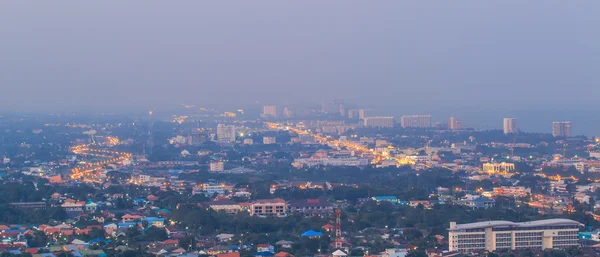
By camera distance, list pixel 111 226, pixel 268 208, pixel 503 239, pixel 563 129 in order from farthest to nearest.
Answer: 1. pixel 563 129
2. pixel 268 208
3. pixel 111 226
4. pixel 503 239

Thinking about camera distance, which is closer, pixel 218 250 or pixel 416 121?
pixel 218 250

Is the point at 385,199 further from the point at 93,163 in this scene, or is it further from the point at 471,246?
the point at 93,163

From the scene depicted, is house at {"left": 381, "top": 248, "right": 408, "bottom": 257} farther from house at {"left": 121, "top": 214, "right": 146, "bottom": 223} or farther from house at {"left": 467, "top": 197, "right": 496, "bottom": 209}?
house at {"left": 467, "top": 197, "right": 496, "bottom": 209}

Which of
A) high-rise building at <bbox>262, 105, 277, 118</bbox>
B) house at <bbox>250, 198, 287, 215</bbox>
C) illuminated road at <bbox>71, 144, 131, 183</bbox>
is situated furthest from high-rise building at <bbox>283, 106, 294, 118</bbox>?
house at <bbox>250, 198, 287, 215</bbox>

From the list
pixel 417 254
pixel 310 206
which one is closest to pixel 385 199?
pixel 310 206

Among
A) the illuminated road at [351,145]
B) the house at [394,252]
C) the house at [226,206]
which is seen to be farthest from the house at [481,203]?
the illuminated road at [351,145]
